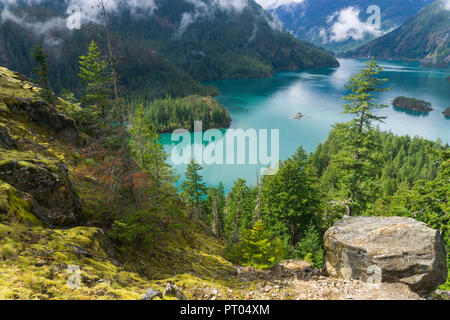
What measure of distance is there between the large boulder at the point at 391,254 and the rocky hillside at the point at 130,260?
0.14 feet

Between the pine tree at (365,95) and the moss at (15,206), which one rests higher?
the pine tree at (365,95)

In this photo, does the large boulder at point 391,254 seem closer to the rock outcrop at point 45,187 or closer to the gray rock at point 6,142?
the rock outcrop at point 45,187

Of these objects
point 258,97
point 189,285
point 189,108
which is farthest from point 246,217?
point 258,97

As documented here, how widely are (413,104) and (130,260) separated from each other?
637 feet

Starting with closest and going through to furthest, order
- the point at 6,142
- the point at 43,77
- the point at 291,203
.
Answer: the point at 6,142
the point at 291,203
the point at 43,77

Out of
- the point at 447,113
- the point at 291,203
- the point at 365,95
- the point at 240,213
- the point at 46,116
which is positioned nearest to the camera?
the point at 365,95

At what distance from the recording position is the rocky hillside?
8024 millimetres

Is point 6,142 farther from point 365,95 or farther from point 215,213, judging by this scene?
point 215,213

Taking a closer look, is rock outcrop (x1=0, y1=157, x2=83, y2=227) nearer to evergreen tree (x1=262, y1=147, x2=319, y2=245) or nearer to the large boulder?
the large boulder

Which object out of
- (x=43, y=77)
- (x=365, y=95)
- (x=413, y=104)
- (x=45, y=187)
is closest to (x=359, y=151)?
(x=365, y=95)

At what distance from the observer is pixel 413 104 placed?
160 meters

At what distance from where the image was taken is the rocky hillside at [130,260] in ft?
26.3

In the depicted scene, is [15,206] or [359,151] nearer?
[15,206]

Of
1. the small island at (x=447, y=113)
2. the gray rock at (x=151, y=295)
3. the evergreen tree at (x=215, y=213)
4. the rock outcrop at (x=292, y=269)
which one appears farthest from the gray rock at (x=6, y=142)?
the small island at (x=447, y=113)
